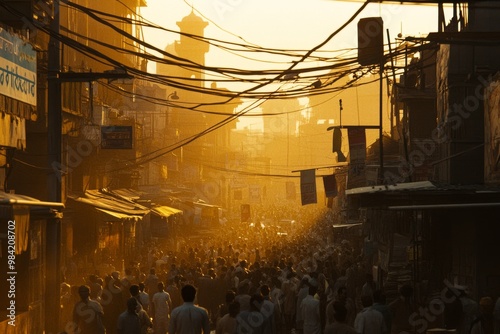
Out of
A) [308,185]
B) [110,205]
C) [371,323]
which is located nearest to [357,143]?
[308,185]

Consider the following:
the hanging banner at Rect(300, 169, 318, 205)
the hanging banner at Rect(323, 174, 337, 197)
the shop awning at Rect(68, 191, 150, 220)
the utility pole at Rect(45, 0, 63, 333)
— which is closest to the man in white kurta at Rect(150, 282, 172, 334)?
the utility pole at Rect(45, 0, 63, 333)

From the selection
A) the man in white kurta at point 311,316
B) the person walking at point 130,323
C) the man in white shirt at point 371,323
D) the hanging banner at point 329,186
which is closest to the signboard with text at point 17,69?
the person walking at point 130,323

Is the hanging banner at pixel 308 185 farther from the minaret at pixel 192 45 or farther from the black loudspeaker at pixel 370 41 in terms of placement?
the minaret at pixel 192 45

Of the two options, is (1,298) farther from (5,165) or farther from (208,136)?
(208,136)

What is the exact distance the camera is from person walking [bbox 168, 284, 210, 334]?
12.7 meters

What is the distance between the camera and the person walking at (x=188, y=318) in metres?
12.7

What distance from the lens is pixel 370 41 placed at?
675 inches

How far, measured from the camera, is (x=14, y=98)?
1742 centimetres

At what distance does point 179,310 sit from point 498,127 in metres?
10.8

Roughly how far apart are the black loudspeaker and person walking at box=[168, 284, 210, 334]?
498cm

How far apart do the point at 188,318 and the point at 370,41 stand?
6.53 meters

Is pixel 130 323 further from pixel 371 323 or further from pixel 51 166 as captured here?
pixel 51 166

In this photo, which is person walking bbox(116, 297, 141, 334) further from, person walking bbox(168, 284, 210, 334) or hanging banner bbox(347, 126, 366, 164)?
hanging banner bbox(347, 126, 366, 164)

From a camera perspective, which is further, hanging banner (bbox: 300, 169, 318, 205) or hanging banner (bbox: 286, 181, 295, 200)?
hanging banner (bbox: 286, 181, 295, 200)
